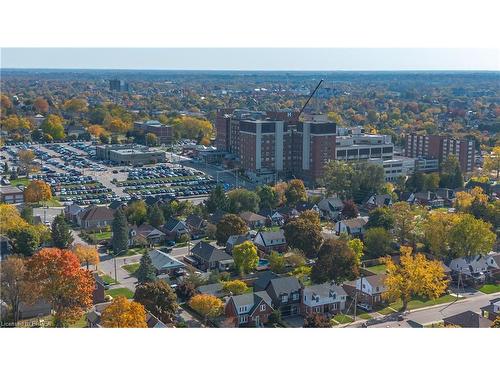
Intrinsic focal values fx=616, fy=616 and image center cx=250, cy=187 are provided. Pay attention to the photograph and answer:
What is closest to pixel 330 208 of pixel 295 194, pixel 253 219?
pixel 295 194

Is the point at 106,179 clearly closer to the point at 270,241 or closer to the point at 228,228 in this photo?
the point at 228,228

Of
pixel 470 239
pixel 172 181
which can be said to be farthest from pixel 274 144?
pixel 470 239

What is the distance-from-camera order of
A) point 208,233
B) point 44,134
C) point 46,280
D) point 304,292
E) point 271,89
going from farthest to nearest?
1. point 271,89
2. point 44,134
3. point 208,233
4. point 304,292
5. point 46,280

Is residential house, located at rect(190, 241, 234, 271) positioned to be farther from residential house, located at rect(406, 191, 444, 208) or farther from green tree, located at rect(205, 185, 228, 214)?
residential house, located at rect(406, 191, 444, 208)

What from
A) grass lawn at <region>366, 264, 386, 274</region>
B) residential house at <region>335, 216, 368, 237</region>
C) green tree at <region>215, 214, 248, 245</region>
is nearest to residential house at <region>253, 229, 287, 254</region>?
green tree at <region>215, 214, 248, 245</region>

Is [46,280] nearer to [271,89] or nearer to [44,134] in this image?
[44,134]

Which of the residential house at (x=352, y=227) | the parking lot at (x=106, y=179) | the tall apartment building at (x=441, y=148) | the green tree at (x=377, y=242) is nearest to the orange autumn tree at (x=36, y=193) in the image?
the parking lot at (x=106, y=179)

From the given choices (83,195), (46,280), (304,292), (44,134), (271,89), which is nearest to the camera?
(46,280)
